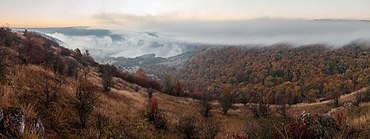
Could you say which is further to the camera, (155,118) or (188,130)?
(155,118)

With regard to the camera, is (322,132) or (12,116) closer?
(12,116)

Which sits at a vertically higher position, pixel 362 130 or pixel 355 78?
pixel 362 130

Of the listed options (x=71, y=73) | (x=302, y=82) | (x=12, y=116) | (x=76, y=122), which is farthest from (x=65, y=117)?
(x=302, y=82)

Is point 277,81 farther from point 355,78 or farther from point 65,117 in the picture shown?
point 65,117

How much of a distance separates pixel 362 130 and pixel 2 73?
14.6 m

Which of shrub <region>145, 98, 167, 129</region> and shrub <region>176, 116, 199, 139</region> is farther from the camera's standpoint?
shrub <region>145, 98, 167, 129</region>

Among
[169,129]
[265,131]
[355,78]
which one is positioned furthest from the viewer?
[355,78]

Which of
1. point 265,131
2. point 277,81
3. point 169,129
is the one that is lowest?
point 277,81

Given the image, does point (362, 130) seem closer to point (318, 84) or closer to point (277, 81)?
point (318, 84)

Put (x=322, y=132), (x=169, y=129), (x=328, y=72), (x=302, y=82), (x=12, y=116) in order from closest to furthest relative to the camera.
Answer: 1. (x=12, y=116)
2. (x=322, y=132)
3. (x=169, y=129)
4. (x=302, y=82)
5. (x=328, y=72)

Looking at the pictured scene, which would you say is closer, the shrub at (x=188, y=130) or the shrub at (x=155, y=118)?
the shrub at (x=188, y=130)

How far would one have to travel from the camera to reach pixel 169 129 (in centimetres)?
1686

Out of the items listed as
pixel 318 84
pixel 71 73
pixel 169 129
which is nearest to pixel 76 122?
pixel 169 129

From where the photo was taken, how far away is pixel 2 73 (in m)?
12.3
